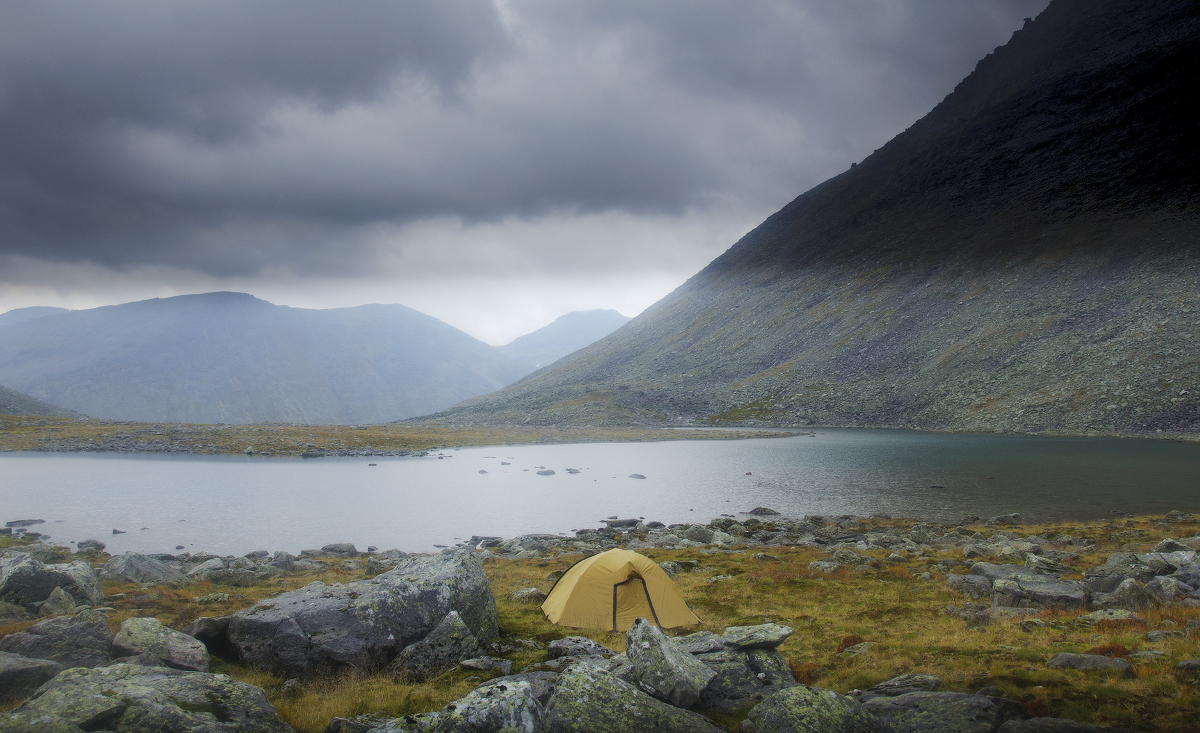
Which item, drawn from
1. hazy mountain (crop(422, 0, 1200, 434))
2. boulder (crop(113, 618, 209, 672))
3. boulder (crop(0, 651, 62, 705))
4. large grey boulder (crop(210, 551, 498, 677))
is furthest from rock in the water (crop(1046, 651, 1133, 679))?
hazy mountain (crop(422, 0, 1200, 434))

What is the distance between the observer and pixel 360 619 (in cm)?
1388

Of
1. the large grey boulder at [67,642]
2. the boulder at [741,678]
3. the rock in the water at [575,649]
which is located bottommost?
the rock in the water at [575,649]

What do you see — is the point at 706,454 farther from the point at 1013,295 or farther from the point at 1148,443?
the point at 1013,295

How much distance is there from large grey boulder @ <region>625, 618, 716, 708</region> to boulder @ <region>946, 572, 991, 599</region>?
14.9 m

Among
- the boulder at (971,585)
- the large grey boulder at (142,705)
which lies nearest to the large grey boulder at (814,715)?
the large grey boulder at (142,705)

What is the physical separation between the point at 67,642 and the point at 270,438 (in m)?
107

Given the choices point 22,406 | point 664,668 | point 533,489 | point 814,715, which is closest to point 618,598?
point 664,668

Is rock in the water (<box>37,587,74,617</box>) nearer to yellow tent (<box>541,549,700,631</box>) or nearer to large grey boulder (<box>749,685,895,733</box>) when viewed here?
yellow tent (<box>541,549,700,631</box>)

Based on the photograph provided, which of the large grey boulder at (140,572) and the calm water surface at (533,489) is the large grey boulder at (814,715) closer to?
the large grey boulder at (140,572)

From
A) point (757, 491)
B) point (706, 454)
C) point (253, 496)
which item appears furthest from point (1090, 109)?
point (253, 496)

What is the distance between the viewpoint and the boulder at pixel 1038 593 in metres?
17.8

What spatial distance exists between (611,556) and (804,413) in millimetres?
116752

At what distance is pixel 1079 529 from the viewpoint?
3406 cm

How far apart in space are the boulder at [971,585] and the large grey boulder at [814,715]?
47.8 feet
